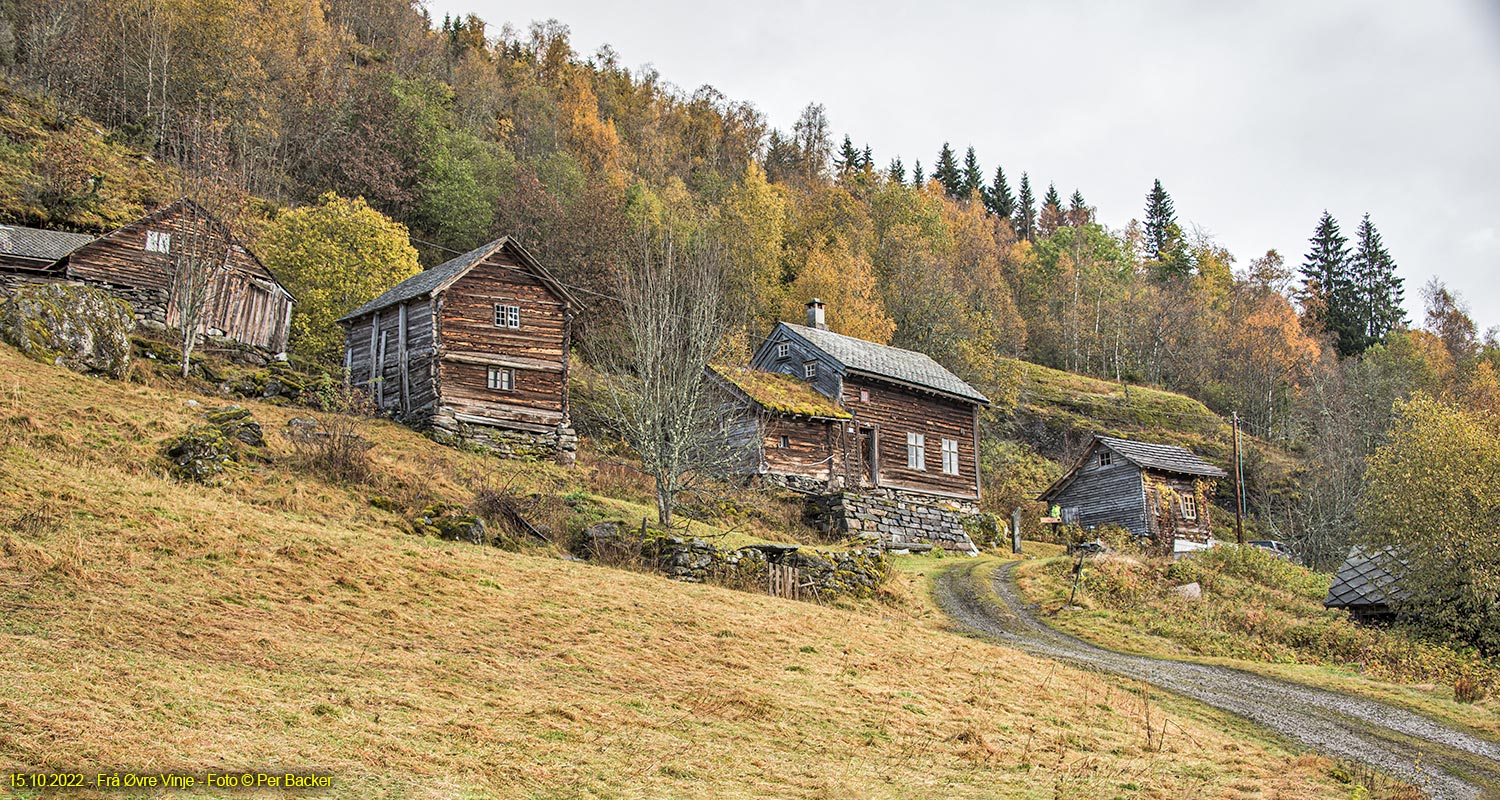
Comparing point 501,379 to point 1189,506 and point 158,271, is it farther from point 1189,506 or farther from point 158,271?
point 1189,506

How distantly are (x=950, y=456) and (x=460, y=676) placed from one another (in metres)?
34.5

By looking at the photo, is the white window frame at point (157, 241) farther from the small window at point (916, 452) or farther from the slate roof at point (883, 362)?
the small window at point (916, 452)

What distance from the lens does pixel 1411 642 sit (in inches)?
931

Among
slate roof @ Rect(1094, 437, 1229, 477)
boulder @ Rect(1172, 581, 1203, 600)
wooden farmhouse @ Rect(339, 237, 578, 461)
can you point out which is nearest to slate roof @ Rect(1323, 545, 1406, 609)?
boulder @ Rect(1172, 581, 1203, 600)

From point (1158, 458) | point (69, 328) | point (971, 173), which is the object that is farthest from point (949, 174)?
point (69, 328)

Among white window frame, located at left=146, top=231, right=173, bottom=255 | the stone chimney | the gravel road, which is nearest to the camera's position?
the gravel road

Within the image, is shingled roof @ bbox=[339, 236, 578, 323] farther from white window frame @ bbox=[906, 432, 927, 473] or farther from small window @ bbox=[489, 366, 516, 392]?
white window frame @ bbox=[906, 432, 927, 473]

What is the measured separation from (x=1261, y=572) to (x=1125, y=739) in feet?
84.8

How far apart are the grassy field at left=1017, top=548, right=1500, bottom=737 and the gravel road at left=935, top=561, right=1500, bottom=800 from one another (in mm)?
904

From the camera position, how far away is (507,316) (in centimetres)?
3788

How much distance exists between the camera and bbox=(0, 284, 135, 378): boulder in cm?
2505

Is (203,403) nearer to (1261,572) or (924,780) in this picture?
(924,780)

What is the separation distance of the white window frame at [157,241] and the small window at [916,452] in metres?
30.8

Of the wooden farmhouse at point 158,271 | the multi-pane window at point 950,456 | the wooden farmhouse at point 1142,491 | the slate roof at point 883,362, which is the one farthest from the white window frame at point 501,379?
the wooden farmhouse at point 1142,491
